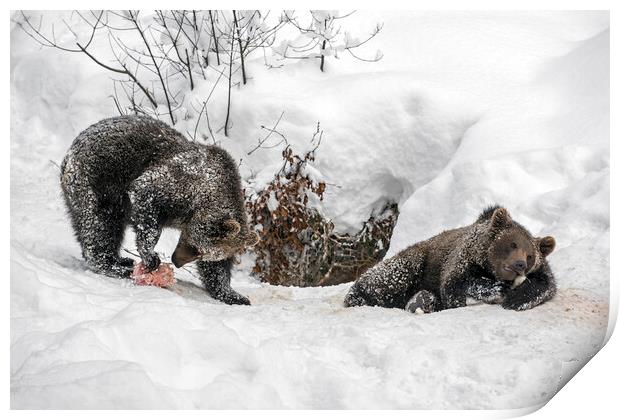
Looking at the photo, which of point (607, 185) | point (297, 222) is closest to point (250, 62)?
point (297, 222)

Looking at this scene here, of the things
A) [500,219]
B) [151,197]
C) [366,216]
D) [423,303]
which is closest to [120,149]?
[151,197]

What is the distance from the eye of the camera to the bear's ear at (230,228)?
200 inches

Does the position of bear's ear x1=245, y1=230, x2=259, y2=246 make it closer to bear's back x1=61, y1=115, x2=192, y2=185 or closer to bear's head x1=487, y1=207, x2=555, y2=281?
bear's back x1=61, y1=115, x2=192, y2=185

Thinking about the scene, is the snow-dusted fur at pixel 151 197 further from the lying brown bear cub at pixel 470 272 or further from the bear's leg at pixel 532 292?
the bear's leg at pixel 532 292

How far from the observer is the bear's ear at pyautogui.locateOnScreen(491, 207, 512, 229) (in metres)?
4.66

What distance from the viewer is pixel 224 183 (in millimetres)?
5379

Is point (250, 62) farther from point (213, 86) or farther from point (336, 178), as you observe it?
point (336, 178)

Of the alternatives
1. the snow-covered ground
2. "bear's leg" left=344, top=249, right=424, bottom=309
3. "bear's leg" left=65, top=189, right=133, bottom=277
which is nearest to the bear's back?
"bear's leg" left=65, top=189, right=133, bottom=277

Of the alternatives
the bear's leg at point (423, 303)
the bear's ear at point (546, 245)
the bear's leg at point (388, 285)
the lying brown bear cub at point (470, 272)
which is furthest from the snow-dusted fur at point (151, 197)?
the bear's ear at point (546, 245)

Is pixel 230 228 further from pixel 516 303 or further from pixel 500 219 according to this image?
pixel 516 303

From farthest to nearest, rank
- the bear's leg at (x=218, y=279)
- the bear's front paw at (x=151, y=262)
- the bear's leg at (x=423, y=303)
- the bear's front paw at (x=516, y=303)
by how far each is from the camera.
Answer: the bear's leg at (x=218, y=279) < the bear's front paw at (x=151, y=262) < the bear's leg at (x=423, y=303) < the bear's front paw at (x=516, y=303)

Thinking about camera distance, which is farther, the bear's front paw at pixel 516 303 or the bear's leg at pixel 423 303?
the bear's leg at pixel 423 303

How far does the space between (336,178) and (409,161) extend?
71 centimetres

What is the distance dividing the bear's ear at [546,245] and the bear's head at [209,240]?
206 cm
